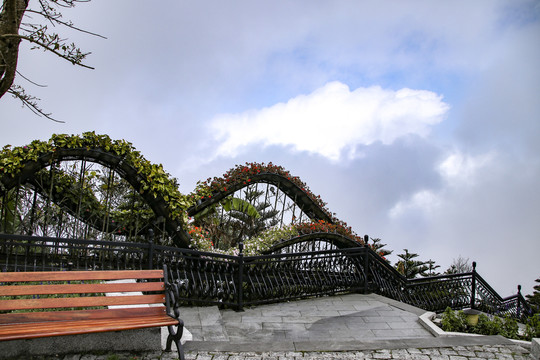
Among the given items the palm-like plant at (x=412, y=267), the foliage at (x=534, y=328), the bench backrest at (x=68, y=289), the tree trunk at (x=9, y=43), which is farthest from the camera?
the palm-like plant at (x=412, y=267)

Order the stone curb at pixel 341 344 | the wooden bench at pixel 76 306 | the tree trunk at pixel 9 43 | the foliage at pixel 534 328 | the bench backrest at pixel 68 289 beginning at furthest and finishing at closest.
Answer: the foliage at pixel 534 328, the tree trunk at pixel 9 43, the stone curb at pixel 341 344, the bench backrest at pixel 68 289, the wooden bench at pixel 76 306

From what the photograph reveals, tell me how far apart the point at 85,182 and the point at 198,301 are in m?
4.39

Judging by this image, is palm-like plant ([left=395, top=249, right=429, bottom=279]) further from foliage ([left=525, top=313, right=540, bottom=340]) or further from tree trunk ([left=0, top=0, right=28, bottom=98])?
tree trunk ([left=0, top=0, right=28, bottom=98])

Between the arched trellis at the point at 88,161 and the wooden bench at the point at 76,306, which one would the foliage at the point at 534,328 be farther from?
the arched trellis at the point at 88,161

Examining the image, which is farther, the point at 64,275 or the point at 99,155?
the point at 99,155

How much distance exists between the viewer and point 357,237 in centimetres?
1470

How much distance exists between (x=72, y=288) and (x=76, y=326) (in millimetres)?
516

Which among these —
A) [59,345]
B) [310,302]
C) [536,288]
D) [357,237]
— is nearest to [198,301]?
[310,302]

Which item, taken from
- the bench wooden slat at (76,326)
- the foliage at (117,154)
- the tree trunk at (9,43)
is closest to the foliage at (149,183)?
the foliage at (117,154)

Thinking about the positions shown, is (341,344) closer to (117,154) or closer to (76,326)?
(76,326)

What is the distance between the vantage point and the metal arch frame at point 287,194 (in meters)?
12.5

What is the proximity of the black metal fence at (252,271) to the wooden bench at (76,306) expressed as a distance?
1.50 metres

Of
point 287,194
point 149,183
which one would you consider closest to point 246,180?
point 287,194

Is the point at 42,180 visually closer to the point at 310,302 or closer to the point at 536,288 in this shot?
the point at 310,302
